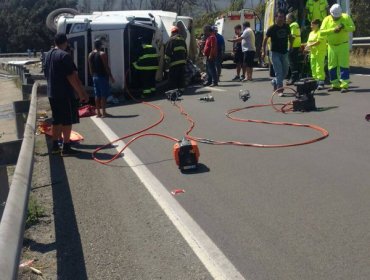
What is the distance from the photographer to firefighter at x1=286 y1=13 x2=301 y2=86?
15.0 metres

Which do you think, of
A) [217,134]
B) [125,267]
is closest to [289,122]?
[217,134]

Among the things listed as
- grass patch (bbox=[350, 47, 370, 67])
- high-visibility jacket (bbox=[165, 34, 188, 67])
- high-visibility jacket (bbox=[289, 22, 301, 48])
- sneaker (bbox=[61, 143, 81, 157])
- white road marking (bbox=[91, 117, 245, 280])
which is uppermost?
high-visibility jacket (bbox=[289, 22, 301, 48])

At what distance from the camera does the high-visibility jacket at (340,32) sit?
12.6m

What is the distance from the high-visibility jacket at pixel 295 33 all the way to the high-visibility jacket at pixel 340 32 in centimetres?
212

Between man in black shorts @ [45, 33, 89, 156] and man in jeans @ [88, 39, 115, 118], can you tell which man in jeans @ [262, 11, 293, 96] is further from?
man in black shorts @ [45, 33, 89, 156]

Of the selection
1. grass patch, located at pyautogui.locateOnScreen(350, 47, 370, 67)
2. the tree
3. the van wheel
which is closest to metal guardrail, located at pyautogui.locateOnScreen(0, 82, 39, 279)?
the van wheel

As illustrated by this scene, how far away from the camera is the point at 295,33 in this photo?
15.1m

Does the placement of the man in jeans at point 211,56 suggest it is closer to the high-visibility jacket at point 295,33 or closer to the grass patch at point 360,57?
the high-visibility jacket at point 295,33

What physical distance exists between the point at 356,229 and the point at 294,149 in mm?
3221

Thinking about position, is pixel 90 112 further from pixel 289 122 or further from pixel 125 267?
pixel 125 267

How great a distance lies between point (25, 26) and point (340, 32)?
67.4 meters

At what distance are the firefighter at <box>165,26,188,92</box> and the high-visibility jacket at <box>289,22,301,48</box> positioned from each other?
3064mm

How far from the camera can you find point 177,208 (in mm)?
5805

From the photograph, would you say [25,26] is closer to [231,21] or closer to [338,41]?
[231,21]
